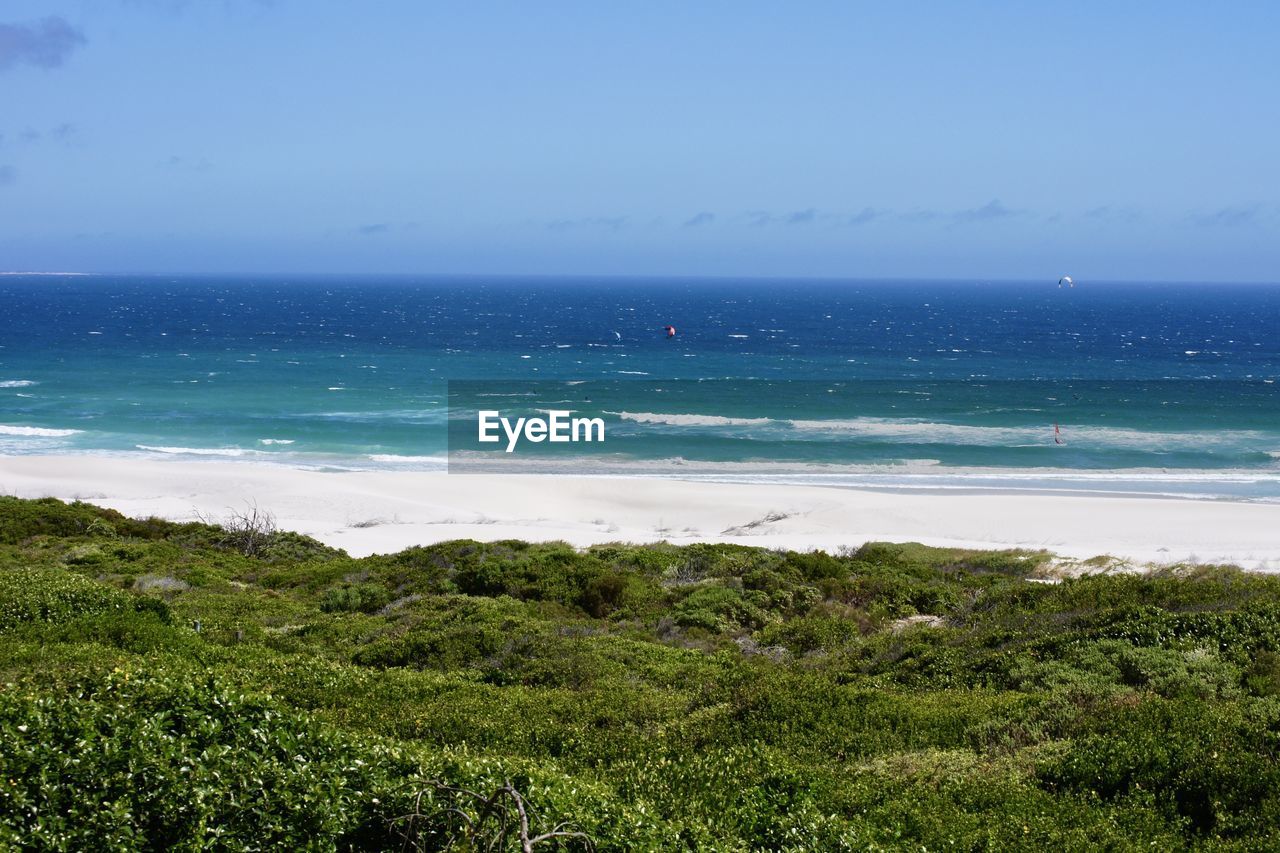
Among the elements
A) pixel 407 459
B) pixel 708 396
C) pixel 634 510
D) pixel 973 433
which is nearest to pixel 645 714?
pixel 634 510

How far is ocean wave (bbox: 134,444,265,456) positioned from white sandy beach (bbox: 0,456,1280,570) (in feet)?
10.7

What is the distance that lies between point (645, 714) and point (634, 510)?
85.2ft

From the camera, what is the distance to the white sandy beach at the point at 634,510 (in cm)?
2972

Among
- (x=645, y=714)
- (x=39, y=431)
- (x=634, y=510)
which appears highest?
(x=645, y=714)

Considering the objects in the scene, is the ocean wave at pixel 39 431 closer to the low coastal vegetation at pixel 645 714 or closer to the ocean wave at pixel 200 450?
the ocean wave at pixel 200 450

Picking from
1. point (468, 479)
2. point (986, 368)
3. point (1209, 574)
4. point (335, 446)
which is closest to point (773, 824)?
point (1209, 574)

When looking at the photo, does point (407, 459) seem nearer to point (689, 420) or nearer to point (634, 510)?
point (634, 510)

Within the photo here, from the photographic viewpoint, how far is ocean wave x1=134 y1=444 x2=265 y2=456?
46438mm

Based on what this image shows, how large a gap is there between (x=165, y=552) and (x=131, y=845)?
721 inches

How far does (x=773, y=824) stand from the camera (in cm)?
691

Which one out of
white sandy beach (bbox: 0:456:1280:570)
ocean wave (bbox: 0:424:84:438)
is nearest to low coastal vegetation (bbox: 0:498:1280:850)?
white sandy beach (bbox: 0:456:1280:570)

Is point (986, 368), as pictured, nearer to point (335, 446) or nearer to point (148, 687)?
point (335, 446)

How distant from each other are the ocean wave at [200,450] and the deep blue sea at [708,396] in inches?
6.8

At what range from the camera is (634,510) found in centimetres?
A: 3609
